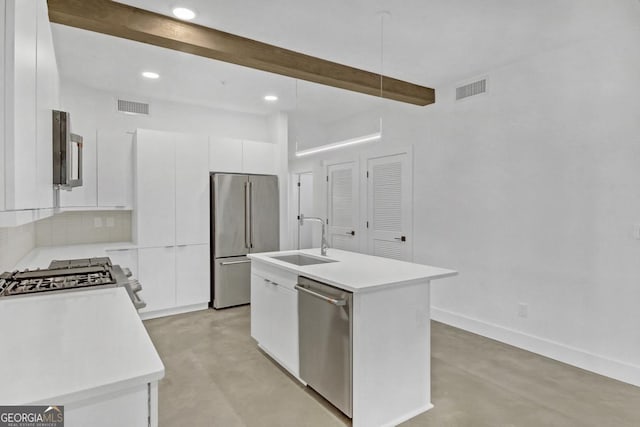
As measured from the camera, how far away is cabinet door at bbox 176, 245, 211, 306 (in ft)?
14.5

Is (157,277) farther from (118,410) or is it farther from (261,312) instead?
(118,410)

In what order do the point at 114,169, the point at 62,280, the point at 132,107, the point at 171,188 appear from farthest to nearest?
the point at 132,107 → the point at 171,188 → the point at 114,169 → the point at 62,280

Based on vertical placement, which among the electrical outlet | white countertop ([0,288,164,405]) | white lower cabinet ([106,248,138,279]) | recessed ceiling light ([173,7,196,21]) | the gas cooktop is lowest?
the electrical outlet

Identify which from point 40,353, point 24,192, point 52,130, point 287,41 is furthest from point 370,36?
point 40,353

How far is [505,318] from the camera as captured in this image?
3535 millimetres

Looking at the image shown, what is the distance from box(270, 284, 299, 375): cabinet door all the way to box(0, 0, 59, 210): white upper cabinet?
67.6 inches

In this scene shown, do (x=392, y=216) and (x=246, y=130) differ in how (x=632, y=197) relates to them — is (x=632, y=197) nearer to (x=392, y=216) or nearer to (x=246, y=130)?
(x=392, y=216)

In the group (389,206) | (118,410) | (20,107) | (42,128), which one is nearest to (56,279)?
(42,128)

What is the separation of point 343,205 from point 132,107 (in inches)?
126

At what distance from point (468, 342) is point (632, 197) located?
1867 millimetres

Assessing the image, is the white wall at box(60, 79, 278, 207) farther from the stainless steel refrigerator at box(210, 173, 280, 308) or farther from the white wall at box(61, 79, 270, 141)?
the stainless steel refrigerator at box(210, 173, 280, 308)

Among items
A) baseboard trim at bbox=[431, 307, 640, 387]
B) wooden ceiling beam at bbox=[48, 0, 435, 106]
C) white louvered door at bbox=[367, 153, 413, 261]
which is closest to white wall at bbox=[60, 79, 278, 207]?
white louvered door at bbox=[367, 153, 413, 261]

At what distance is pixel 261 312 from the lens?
127 inches

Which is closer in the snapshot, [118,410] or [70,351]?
[118,410]
